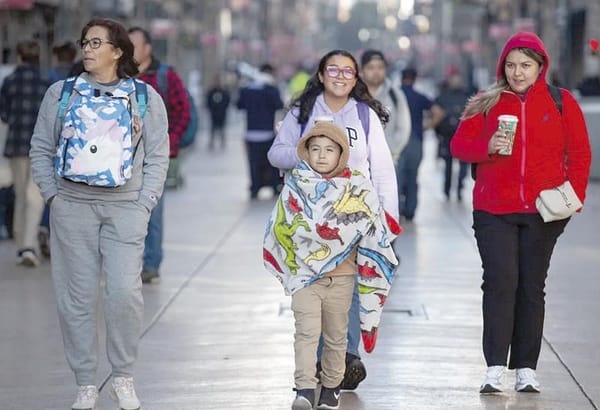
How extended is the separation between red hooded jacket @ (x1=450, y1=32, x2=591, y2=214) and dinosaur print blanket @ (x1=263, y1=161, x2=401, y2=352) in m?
0.74

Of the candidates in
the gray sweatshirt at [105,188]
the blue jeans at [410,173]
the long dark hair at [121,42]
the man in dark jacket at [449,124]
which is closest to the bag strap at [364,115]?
the gray sweatshirt at [105,188]

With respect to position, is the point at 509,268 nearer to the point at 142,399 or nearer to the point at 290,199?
the point at 290,199

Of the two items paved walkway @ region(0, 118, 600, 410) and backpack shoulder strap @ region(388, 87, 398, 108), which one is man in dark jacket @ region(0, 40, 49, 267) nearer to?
A: paved walkway @ region(0, 118, 600, 410)

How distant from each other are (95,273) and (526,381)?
7.29 feet

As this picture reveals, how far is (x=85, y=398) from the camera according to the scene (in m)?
7.00

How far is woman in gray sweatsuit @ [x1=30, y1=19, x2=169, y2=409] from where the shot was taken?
690 centimetres

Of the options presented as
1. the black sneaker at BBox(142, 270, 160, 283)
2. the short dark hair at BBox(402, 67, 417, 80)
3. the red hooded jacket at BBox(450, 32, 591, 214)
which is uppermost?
the red hooded jacket at BBox(450, 32, 591, 214)

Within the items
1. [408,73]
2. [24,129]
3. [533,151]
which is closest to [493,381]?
[533,151]

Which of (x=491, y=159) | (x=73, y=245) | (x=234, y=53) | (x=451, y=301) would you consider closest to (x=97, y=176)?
(x=73, y=245)

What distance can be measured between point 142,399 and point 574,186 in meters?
2.37

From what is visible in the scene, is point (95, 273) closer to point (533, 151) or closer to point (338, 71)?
point (338, 71)

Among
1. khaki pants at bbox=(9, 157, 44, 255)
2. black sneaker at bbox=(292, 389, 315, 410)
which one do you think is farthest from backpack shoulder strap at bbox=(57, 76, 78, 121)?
khaki pants at bbox=(9, 157, 44, 255)

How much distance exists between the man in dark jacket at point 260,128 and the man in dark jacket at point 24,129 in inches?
310

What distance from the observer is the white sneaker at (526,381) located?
7.52m
